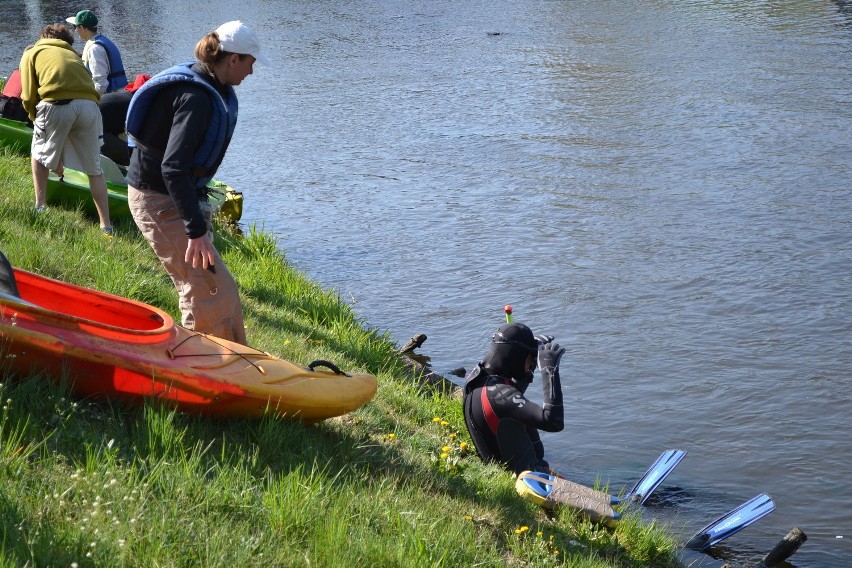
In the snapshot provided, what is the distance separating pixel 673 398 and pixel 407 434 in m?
3.21

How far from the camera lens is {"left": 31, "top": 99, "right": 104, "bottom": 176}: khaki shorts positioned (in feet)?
24.5

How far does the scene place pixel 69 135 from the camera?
7.59 meters

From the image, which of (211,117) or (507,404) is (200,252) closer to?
(211,117)

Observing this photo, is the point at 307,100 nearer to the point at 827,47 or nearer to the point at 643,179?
the point at 643,179

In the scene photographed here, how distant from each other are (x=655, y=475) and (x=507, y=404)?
1483 mm

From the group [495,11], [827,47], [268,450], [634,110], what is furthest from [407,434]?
[495,11]

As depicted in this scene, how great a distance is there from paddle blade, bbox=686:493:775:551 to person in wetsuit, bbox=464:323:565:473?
0.97 m

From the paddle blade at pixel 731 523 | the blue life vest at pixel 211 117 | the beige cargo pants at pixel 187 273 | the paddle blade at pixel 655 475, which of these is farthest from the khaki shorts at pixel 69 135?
the paddle blade at pixel 731 523

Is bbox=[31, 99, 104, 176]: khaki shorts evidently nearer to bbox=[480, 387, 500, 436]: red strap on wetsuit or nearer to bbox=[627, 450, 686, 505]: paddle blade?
bbox=[480, 387, 500, 436]: red strap on wetsuit

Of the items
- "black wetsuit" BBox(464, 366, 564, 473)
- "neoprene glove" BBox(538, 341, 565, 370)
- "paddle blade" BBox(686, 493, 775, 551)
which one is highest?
"neoprene glove" BBox(538, 341, 565, 370)

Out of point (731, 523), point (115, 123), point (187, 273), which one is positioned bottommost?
point (731, 523)

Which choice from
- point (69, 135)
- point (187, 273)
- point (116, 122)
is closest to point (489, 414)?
point (187, 273)

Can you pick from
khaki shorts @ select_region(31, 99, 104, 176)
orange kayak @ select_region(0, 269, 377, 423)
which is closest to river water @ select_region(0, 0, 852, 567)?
orange kayak @ select_region(0, 269, 377, 423)

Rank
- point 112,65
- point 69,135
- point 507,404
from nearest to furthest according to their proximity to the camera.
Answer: point 507,404
point 69,135
point 112,65
